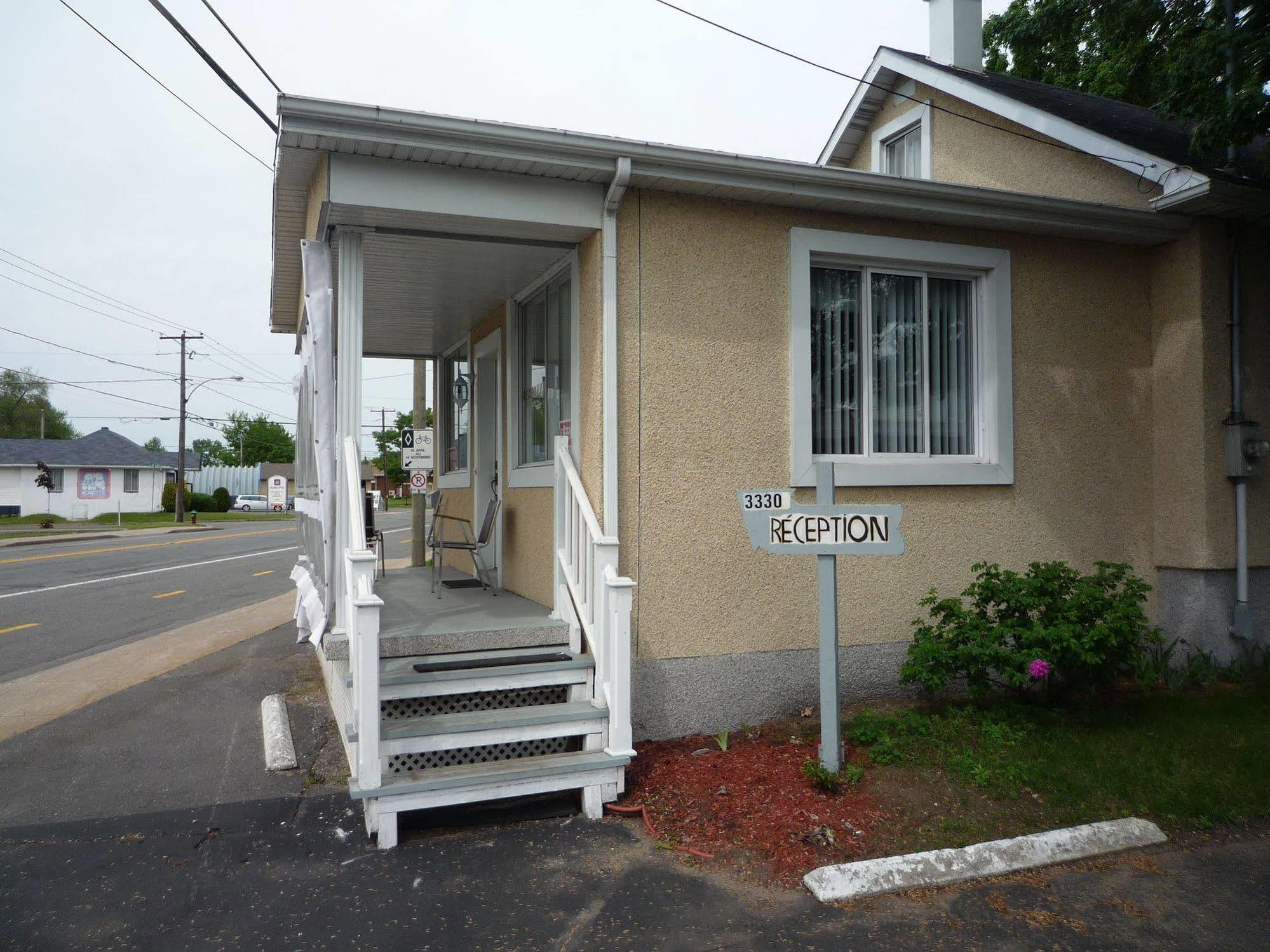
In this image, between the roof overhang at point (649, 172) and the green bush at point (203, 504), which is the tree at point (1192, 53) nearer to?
the roof overhang at point (649, 172)

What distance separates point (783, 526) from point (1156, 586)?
4137 mm

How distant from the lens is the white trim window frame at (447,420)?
9070mm

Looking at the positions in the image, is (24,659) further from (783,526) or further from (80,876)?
(783,526)

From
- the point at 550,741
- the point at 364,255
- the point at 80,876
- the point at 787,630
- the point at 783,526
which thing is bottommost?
the point at 80,876

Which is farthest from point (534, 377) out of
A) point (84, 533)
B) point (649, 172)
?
point (84, 533)

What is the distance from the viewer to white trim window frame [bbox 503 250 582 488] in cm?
601

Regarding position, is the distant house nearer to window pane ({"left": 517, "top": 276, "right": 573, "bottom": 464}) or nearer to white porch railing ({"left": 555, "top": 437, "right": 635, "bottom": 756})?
window pane ({"left": 517, "top": 276, "right": 573, "bottom": 464})

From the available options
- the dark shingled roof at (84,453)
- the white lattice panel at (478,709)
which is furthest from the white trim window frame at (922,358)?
the dark shingled roof at (84,453)

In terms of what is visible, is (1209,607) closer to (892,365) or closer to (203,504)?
(892,365)

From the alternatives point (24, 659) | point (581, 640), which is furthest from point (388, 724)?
point (24, 659)

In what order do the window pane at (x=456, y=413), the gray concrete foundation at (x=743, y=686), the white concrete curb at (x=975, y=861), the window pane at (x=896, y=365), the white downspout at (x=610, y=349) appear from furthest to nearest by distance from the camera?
the window pane at (x=456, y=413) → the window pane at (x=896, y=365) → the gray concrete foundation at (x=743, y=686) → the white downspout at (x=610, y=349) → the white concrete curb at (x=975, y=861)

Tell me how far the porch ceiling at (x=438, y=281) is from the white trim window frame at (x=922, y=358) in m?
1.74

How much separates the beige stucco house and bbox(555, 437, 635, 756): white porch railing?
21mm

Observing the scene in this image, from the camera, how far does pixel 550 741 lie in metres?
5.14
